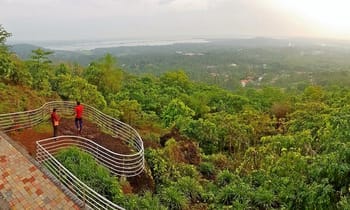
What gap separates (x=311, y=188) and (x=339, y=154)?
75 cm

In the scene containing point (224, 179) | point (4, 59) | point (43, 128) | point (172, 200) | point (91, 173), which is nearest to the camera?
point (91, 173)

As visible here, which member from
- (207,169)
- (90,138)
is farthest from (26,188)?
(207,169)

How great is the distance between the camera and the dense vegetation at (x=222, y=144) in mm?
6668

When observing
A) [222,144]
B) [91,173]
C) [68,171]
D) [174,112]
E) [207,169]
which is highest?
[68,171]

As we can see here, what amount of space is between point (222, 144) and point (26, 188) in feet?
50.7

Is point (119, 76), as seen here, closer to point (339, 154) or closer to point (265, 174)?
point (265, 174)

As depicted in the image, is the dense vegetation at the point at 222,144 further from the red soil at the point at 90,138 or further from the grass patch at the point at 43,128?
the grass patch at the point at 43,128

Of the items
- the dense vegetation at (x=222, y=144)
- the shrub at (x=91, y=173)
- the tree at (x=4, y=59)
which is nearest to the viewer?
the dense vegetation at (x=222, y=144)

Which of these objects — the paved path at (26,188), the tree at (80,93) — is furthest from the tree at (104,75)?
the paved path at (26,188)

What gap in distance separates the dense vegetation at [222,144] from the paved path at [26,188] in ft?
5.90

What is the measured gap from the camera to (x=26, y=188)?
9.03 metres

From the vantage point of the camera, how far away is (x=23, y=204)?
838 centimetres

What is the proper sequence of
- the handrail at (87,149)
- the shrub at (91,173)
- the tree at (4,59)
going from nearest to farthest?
1. the handrail at (87,149)
2. the shrub at (91,173)
3. the tree at (4,59)

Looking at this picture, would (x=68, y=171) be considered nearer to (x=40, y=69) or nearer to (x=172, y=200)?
(x=172, y=200)
